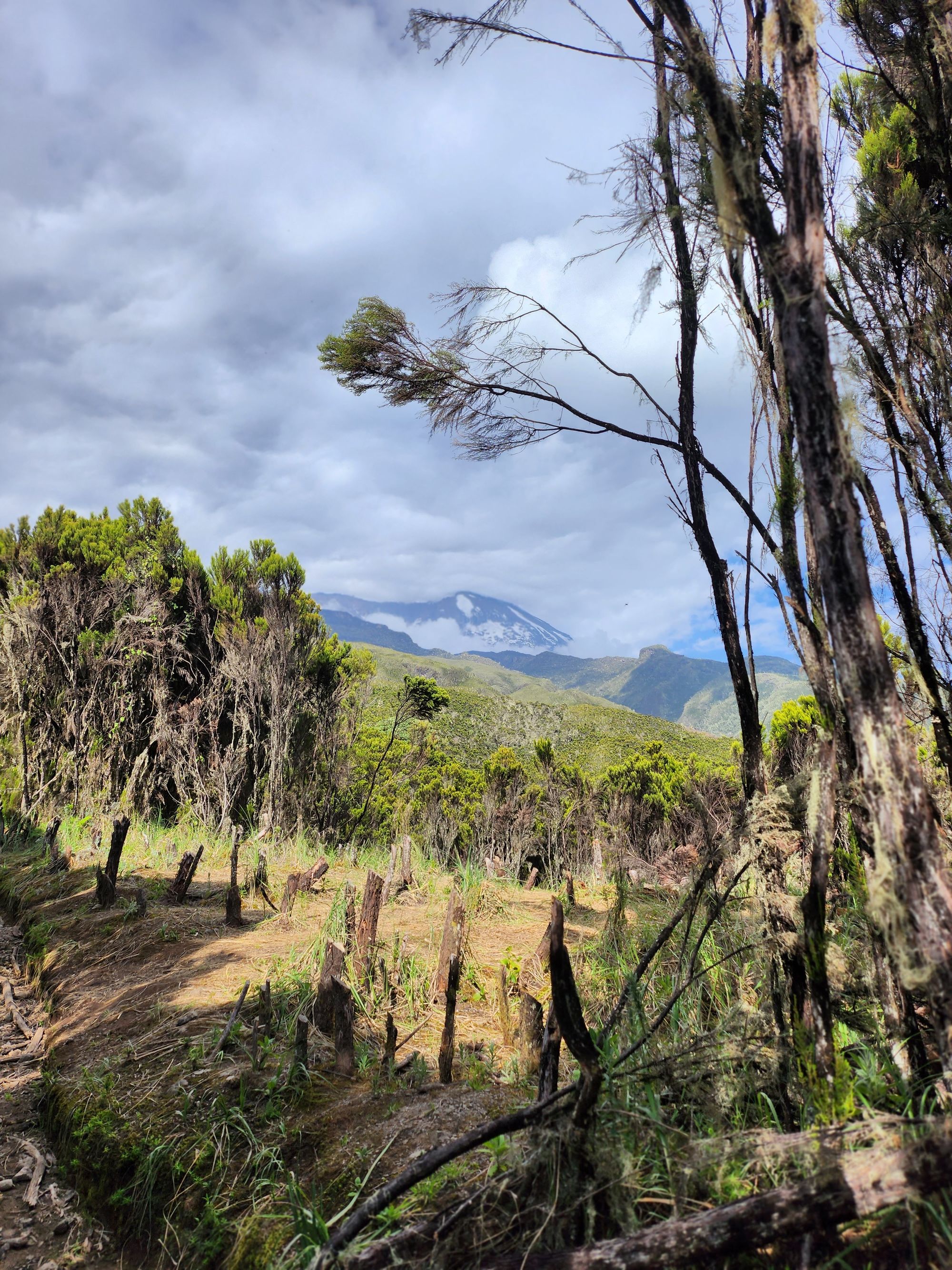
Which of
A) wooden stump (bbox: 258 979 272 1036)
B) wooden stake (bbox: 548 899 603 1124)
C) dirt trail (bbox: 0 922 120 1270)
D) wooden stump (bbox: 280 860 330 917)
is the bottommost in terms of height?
dirt trail (bbox: 0 922 120 1270)

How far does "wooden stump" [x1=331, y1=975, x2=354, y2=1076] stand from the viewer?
258cm

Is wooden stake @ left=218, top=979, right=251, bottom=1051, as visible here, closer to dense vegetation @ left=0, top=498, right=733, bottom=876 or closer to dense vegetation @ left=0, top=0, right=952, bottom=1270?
dense vegetation @ left=0, top=0, right=952, bottom=1270

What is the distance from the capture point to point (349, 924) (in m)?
3.78

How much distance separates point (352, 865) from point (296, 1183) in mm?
6524

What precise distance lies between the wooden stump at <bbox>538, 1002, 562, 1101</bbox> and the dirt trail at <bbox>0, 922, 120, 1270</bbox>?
1.69 meters

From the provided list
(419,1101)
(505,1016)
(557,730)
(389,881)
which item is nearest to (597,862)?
(389,881)

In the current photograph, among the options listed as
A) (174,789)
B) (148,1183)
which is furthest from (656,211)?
(174,789)

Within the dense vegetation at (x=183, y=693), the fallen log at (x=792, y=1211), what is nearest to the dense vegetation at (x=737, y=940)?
the fallen log at (x=792, y=1211)

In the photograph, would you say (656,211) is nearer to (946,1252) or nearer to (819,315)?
(819,315)

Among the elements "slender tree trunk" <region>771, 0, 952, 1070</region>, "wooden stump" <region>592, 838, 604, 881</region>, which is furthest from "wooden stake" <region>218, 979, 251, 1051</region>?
"wooden stump" <region>592, 838, 604, 881</region>

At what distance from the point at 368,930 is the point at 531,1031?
4.64 ft

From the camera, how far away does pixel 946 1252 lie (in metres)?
1.09

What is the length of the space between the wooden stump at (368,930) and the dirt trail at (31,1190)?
1406mm

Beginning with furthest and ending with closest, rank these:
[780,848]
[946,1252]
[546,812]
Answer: [546,812], [780,848], [946,1252]
